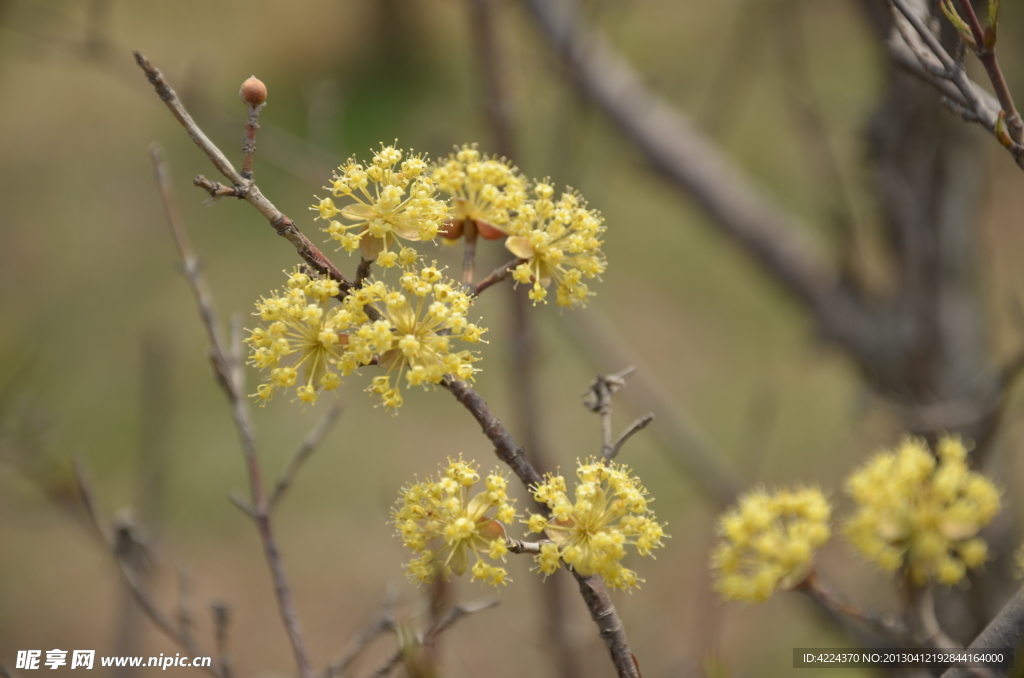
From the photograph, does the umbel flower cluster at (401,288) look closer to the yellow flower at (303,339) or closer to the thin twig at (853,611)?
the yellow flower at (303,339)

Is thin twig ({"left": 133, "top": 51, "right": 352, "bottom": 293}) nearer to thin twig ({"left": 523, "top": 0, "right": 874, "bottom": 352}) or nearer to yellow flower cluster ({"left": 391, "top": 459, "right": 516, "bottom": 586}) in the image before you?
yellow flower cluster ({"left": 391, "top": 459, "right": 516, "bottom": 586})

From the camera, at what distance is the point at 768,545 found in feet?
2.84

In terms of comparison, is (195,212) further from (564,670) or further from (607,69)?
(564,670)

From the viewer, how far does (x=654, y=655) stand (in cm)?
226

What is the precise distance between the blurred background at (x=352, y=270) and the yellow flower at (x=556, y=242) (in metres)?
0.91

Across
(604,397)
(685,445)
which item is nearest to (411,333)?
(604,397)

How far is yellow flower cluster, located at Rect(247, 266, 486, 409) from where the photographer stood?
64cm

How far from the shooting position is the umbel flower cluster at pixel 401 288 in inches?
25.4

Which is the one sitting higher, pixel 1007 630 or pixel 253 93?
pixel 253 93

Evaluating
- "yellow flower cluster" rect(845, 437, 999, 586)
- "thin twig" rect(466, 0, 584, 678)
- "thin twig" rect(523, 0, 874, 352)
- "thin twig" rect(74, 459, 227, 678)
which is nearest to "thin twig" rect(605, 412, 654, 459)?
"yellow flower cluster" rect(845, 437, 999, 586)

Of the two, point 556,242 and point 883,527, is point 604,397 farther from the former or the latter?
point 883,527

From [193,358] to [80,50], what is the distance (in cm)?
221

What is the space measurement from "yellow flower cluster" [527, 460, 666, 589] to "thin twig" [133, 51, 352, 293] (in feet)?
0.92

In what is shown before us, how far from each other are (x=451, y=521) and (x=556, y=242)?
316mm
